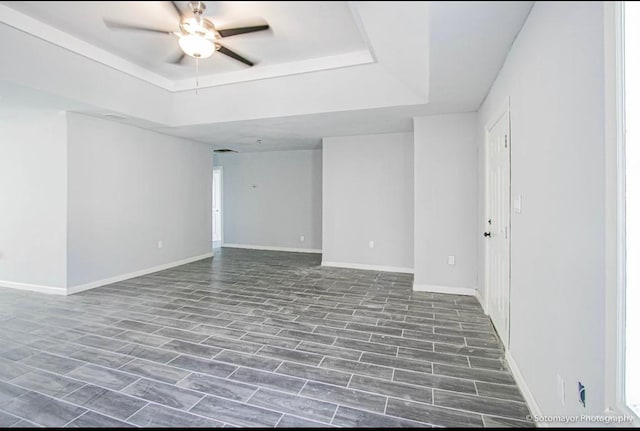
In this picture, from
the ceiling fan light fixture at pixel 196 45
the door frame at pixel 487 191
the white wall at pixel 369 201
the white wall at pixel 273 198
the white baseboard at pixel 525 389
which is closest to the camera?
the white baseboard at pixel 525 389

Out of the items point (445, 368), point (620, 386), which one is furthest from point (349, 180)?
point (620, 386)

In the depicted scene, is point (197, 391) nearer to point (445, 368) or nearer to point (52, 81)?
point (445, 368)

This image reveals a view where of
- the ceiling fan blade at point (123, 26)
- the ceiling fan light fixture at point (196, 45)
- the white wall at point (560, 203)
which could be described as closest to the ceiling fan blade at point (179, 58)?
the ceiling fan light fixture at point (196, 45)

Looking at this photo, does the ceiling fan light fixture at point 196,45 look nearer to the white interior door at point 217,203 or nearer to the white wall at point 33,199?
the white wall at point 33,199

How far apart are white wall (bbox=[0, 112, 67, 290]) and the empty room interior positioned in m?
0.03

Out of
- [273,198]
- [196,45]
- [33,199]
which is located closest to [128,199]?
[33,199]

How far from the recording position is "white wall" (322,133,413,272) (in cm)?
559

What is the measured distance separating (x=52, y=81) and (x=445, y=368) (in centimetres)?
465

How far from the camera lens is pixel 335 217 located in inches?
239

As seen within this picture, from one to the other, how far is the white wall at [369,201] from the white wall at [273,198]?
4.92 ft

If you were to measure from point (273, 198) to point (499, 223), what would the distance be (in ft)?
19.1

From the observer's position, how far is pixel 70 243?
427 cm

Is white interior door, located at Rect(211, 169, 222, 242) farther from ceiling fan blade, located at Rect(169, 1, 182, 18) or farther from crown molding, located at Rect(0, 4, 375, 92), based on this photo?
ceiling fan blade, located at Rect(169, 1, 182, 18)

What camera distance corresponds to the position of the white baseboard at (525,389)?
5.75 feet
